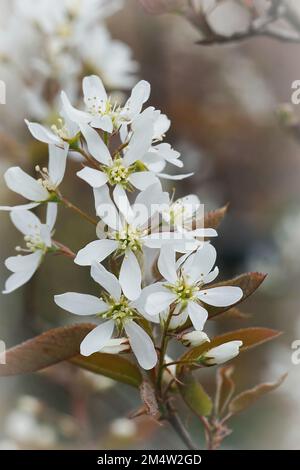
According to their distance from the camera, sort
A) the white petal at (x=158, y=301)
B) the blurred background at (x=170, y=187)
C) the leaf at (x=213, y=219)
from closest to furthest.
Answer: the white petal at (x=158, y=301) < the leaf at (x=213, y=219) < the blurred background at (x=170, y=187)

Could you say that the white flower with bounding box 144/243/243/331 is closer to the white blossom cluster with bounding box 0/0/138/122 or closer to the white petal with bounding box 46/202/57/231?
the white petal with bounding box 46/202/57/231

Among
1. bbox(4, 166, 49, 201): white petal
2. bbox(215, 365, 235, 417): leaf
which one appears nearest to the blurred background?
bbox(215, 365, 235, 417): leaf

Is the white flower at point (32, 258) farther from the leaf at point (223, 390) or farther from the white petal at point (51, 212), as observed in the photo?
the leaf at point (223, 390)

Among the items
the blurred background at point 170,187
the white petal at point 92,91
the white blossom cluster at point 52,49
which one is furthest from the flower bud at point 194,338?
the white blossom cluster at point 52,49

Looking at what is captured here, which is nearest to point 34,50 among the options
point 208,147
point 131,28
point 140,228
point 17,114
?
point 17,114

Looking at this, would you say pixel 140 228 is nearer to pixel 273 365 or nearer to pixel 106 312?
pixel 106 312

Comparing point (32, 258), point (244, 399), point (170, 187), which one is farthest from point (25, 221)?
point (170, 187)
